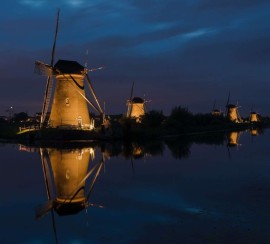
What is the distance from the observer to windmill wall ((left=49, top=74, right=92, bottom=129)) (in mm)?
33719

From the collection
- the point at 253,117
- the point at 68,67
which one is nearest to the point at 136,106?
the point at 68,67

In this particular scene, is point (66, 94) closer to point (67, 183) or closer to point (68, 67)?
point (68, 67)

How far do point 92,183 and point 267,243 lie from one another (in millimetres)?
6767

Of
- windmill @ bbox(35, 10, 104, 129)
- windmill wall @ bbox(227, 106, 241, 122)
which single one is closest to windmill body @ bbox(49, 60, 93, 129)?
windmill @ bbox(35, 10, 104, 129)

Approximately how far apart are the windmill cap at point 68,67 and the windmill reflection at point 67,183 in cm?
1696

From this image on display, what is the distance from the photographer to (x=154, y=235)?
670 centimetres

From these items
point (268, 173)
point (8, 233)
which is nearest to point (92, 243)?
point (8, 233)

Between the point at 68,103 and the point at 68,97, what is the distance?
0.52 metres

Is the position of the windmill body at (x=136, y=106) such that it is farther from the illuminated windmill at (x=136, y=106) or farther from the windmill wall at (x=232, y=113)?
the windmill wall at (x=232, y=113)

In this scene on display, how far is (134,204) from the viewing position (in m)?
9.26

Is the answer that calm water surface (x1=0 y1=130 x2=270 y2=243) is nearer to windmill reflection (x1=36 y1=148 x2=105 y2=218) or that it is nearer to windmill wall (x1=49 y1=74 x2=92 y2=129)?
windmill reflection (x1=36 y1=148 x2=105 y2=218)

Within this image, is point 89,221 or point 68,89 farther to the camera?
point 68,89

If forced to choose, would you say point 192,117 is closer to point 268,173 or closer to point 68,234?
point 268,173

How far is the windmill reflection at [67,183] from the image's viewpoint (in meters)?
8.87
